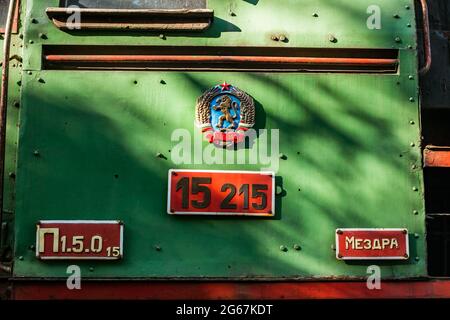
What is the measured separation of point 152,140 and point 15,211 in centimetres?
76

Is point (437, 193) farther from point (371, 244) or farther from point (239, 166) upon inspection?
point (239, 166)

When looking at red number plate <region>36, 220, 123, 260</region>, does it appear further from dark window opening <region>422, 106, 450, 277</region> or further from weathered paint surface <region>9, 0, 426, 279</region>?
dark window opening <region>422, 106, 450, 277</region>

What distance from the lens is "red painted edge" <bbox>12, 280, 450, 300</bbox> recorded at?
2822 mm

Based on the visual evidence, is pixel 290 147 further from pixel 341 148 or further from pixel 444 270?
pixel 444 270

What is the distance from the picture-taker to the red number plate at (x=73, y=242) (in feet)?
9.23

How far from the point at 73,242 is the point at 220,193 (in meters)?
0.75

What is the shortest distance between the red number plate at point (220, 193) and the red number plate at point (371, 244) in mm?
388

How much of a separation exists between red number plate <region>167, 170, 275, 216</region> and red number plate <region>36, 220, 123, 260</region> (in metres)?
0.35

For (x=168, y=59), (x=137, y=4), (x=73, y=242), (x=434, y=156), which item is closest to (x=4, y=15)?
(x=137, y=4)

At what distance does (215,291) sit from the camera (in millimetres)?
2850

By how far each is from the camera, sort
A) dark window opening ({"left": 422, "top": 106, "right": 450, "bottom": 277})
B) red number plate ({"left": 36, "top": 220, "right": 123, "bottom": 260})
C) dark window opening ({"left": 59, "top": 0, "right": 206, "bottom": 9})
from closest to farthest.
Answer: red number plate ({"left": 36, "top": 220, "right": 123, "bottom": 260}), dark window opening ({"left": 59, "top": 0, "right": 206, "bottom": 9}), dark window opening ({"left": 422, "top": 106, "right": 450, "bottom": 277})

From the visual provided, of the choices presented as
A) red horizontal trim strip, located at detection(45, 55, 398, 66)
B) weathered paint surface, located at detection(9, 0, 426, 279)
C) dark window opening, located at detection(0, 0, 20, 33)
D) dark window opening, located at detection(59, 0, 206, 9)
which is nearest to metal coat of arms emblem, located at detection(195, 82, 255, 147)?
weathered paint surface, located at detection(9, 0, 426, 279)

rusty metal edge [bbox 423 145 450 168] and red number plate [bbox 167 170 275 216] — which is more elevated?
rusty metal edge [bbox 423 145 450 168]
